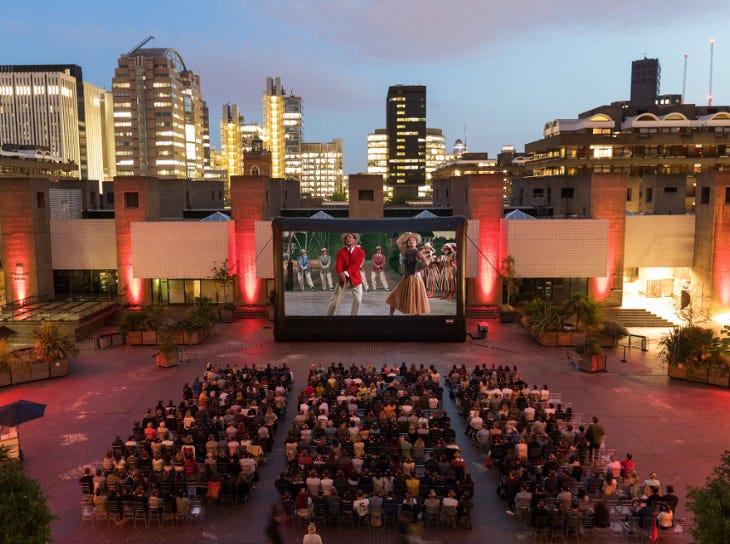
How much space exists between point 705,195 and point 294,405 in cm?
2906

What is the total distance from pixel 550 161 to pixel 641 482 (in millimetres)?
83505

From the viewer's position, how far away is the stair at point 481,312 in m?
40.7

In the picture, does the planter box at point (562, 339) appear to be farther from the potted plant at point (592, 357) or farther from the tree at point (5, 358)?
the tree at point (5, 358)

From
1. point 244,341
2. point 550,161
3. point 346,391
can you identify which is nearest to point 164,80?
point 550,161

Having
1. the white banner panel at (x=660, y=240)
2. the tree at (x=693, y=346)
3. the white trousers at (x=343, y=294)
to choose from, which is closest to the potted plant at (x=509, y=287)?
the white banner panel at (x=660, y=240)

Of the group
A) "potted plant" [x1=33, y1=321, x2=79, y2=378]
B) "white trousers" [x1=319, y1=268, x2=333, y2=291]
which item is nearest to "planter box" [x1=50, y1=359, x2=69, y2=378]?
"potted plant" [x1=33, y1=321, x2=79, y2=378]

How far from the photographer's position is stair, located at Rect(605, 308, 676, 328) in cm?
3872

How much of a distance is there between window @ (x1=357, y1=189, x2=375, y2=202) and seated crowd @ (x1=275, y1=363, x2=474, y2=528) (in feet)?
80.9

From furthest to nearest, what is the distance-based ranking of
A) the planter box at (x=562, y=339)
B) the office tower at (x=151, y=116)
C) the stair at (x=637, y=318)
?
the office tower at (x=151, y=116), the stair at (x=637, y=318), the planter box at (x=562, y=339)

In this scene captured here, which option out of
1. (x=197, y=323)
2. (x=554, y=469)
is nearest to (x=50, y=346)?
(x=197, y=323)

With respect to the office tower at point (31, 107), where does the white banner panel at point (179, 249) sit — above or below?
below

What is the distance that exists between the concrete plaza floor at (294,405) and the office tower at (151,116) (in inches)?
5674

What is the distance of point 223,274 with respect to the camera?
4059cm

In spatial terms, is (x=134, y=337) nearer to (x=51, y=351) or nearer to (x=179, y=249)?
(x=51, y=351)
